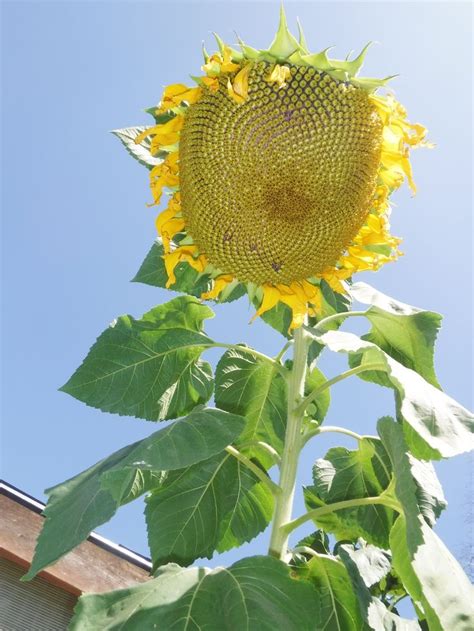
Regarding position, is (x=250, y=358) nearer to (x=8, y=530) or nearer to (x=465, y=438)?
(x=465, y=438)

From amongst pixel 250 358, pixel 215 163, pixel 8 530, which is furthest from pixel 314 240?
pixel 8 530

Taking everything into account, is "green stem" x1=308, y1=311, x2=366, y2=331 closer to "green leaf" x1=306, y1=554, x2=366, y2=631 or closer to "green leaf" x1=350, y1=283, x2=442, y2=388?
"green leaf" x1=350, y1=283, x2=442, y2=388

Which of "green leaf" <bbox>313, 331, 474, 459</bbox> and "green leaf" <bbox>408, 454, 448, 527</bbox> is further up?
"green leaf" <bbox>313, 331, 474, 459</bbox>

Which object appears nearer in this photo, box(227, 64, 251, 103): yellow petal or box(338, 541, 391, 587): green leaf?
box(227, 64, 251, 103): yellow petal

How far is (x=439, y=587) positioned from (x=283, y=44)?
1.72 m

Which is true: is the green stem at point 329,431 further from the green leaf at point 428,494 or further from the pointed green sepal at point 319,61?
the pointed green sepal at point 319,61

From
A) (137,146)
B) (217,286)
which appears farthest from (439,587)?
(137,146)

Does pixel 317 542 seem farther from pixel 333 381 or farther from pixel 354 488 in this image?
pixel 333 381

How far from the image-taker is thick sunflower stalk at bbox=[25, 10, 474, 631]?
229cm

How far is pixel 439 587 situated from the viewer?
2248 mm

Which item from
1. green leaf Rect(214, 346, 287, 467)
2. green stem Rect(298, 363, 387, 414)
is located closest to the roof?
green leaf Rect(214, 346, 287, 467)

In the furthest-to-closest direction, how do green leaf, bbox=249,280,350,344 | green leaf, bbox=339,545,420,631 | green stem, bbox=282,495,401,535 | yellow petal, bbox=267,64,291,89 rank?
green leaf, bbox=249,280,350,344
green leaf, bbox=339,545,420,631
green stem, bbox=282,495,401,535
yellow petal, bbox=267,64,291,89

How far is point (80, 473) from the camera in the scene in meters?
2.78

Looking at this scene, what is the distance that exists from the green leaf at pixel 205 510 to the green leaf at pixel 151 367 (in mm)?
263
